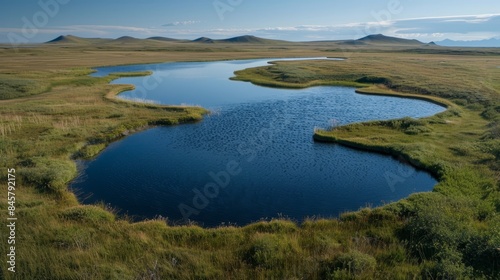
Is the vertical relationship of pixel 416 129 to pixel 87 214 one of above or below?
above

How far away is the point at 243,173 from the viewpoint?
1243 inches

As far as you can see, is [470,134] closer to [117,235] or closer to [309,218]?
[309,218]

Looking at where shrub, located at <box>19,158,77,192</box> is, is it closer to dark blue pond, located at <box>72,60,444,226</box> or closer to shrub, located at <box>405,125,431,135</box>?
dark blue pond, located at <box>72,60,444,226</box>

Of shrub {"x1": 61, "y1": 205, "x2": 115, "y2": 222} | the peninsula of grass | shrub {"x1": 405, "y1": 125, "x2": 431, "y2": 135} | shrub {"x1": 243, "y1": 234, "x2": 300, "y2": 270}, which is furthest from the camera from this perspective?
shrub {"x1": 405, "y1": 125, "x2": 431, "y2": 135}

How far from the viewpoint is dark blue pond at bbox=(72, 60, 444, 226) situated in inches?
1009

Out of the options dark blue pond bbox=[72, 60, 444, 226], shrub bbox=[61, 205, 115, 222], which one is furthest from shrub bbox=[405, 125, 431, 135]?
shrub bbox=[61, 205, 115, 222]

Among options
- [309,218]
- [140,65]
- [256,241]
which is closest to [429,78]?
[309,218]

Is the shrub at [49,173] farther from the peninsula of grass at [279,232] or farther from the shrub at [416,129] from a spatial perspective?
the shrub at [416,129]

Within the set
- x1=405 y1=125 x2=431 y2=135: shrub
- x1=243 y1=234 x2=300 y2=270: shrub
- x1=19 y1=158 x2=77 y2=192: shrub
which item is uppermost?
x1=405 y1=125 x2=431 y2=135: shrub

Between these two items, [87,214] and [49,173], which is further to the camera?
[49,173]

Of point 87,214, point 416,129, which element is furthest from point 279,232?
point 416,129

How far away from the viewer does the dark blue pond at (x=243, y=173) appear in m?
25.6

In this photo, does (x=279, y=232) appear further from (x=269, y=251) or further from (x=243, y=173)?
(x=243, y=173)

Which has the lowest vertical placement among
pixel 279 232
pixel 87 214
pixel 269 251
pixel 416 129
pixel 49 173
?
pixel 279 232
